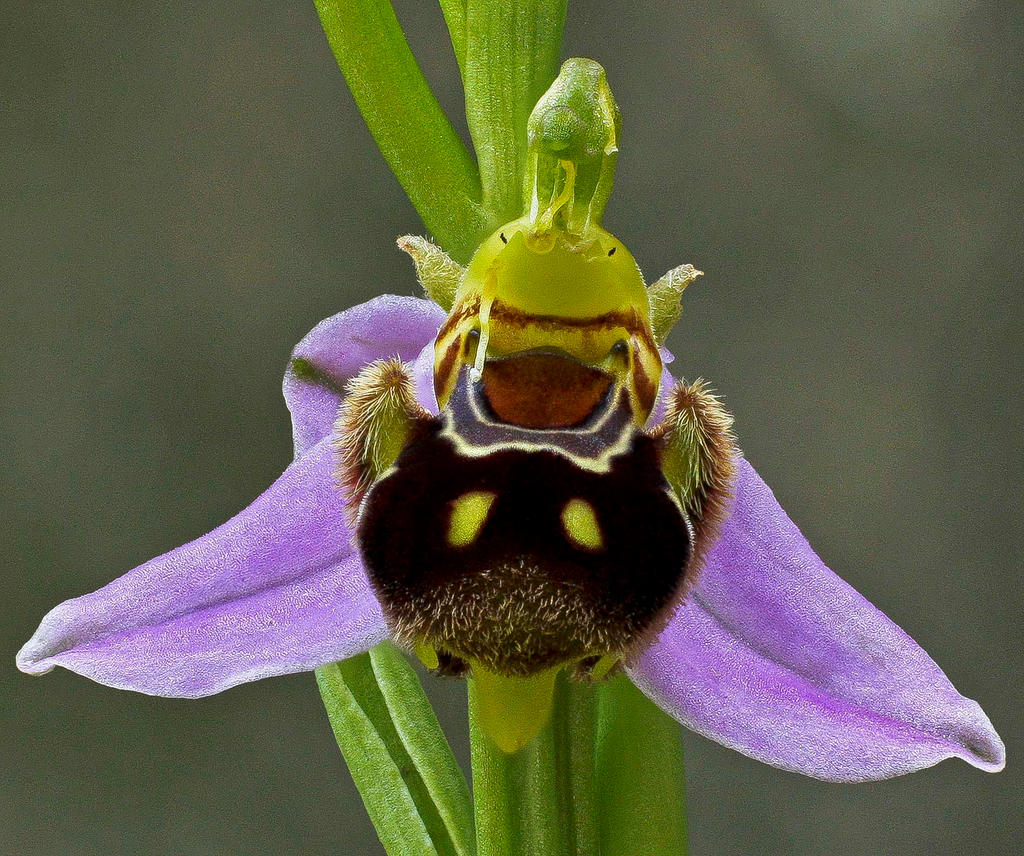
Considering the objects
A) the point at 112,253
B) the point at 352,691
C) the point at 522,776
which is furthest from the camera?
the point at 112,253

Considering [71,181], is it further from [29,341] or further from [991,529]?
[991,529]

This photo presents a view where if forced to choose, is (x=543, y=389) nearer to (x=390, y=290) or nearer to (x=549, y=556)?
(x=549, y=556)

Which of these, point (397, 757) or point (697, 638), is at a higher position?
point (697, 638)

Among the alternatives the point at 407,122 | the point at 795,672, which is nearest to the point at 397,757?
the point at 795,672

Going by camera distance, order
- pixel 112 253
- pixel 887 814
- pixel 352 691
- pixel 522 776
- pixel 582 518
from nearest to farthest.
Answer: pixel 582 518
pixel 522 776
pixel 352 691
pixel 887 814
pixel 112 253

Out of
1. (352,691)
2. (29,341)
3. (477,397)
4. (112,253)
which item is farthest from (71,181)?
(477,397)

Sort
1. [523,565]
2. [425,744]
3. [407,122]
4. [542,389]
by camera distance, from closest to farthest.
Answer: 1. [523,565]
2. [542,389]
3. [407,122]
4. [425,744]

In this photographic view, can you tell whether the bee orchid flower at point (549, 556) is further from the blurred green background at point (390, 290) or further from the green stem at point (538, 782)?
the blurred green background at point (390, 290)

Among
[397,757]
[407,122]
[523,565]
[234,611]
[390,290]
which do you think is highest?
[407,122]
